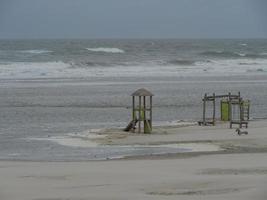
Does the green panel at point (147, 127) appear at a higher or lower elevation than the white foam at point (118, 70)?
lower

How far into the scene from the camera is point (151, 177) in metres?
11.9

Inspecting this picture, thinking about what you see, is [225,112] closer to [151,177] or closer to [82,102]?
[82,102]

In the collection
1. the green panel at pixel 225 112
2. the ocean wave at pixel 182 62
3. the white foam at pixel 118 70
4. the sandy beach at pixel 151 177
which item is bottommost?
the sandy beach at pixel 151 177

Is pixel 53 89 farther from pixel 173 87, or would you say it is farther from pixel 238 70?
pixel 238 70

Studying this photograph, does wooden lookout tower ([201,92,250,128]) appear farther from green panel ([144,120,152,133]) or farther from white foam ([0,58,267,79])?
white foam ([0,58,267,79])

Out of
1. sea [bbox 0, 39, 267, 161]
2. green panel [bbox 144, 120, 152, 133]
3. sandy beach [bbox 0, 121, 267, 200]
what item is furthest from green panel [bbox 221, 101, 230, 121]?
sandy beach [bbox 0, 121, 267, 200]

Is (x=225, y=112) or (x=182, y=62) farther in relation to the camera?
(x=182, y=62)

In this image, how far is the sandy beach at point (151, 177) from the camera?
10.4 metres

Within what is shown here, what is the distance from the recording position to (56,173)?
41.1 ft

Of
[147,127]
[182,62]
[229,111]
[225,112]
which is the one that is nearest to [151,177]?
[147,127]

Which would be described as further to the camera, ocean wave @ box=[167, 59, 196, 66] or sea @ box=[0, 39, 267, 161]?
ocean wave @ box=[167, 59, 196, 66]

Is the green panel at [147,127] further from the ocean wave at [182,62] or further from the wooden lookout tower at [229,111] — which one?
the ocean wave at [182,62]

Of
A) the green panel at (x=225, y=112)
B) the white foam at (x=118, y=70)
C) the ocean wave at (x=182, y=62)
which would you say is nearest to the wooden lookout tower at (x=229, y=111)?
the green panel at (x=225, y=112)

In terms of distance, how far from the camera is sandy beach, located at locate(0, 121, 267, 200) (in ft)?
34.0
